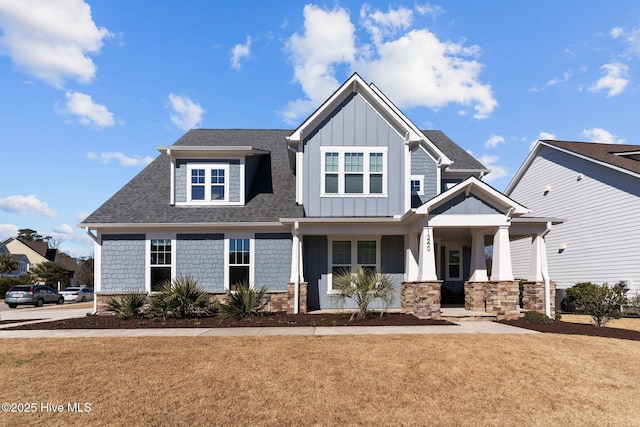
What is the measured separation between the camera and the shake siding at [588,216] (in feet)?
60.3

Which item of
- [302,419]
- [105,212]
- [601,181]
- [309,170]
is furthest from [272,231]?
[601,181]

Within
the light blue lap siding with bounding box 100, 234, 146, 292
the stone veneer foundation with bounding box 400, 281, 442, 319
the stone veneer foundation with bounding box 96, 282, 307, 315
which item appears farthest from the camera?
the light blue lap siding with bounding box 100, 234, 146, 292

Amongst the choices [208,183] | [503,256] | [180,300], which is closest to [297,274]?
[180,300]

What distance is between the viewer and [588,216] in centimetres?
2066

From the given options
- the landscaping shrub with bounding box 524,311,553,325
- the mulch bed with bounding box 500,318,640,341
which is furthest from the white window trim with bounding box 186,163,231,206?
the landscaping shrub with bounding box 524,311,553,325

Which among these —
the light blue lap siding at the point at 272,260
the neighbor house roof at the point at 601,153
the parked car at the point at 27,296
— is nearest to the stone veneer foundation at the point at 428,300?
the light blue lap siding at the point at 272,260

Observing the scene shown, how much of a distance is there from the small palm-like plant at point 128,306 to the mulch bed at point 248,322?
279 mm

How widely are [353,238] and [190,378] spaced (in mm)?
9669

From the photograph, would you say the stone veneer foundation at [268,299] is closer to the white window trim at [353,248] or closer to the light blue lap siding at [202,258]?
the light blue lap siding at [202,258]

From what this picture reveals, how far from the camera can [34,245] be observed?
220 ft

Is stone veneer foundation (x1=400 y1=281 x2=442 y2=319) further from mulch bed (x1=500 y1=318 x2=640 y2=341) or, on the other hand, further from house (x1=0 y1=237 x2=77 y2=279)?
house (x1=0 y1=237 x2=77 y2=279)

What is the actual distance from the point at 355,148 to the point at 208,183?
585cm

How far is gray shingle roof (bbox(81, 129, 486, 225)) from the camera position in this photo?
1597 centimetres

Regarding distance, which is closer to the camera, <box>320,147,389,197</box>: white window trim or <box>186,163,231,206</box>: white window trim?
<box>320,147,389,197</box>: white window trim
